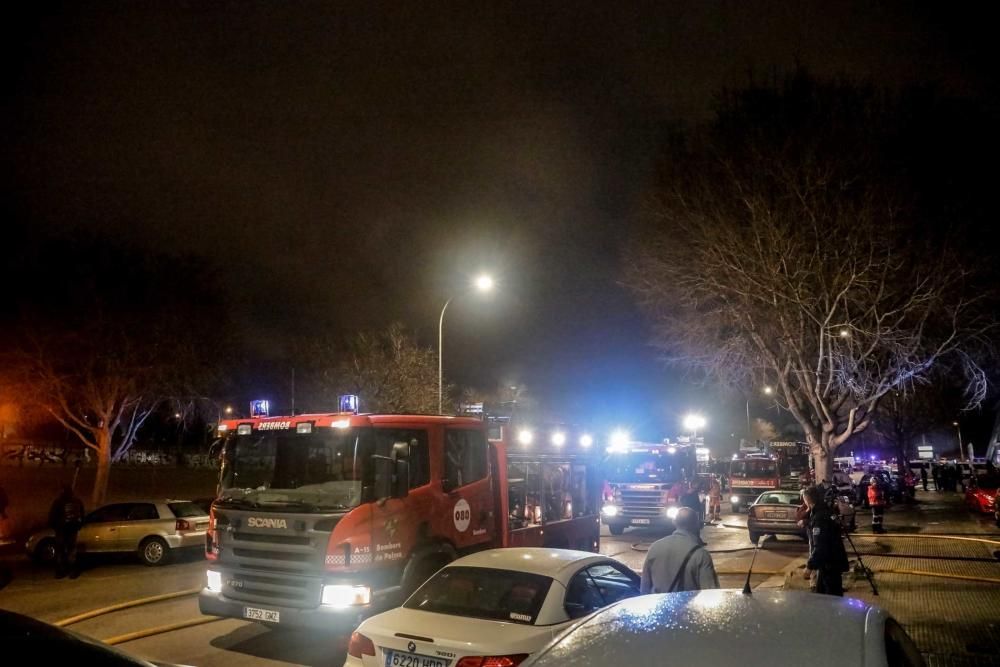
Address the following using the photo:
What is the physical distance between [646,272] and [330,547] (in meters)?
13.2

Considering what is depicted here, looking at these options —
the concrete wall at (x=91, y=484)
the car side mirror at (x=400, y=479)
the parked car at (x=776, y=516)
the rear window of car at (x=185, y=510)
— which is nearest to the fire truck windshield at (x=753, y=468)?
the parked car at (x=776, y=516)

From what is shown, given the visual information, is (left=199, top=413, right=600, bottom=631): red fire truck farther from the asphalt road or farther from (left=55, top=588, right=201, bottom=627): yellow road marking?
(left=55, top=588, right=201, bottom=627): yellow road marking

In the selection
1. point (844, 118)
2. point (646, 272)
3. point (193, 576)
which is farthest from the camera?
point (646, 272)

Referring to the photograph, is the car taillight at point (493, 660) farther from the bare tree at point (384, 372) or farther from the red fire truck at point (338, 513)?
the bare tree at point (384, 372)

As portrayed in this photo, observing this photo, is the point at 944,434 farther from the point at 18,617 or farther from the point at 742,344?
the point at 18,617

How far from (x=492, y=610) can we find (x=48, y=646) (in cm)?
335

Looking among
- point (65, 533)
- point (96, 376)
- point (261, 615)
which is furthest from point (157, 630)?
point (96, 376)

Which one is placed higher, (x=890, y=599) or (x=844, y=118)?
(x=844, y=118)

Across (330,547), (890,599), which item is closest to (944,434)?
(890,599)

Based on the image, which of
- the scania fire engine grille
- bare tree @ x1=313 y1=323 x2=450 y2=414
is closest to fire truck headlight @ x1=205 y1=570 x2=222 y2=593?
the scania fire engine grille

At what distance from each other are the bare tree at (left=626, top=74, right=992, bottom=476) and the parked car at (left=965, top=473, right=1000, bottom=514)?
10.7 meters

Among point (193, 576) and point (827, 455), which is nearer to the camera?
point (193, 576)

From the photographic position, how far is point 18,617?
3.88m

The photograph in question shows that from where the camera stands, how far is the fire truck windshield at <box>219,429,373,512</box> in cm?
884
